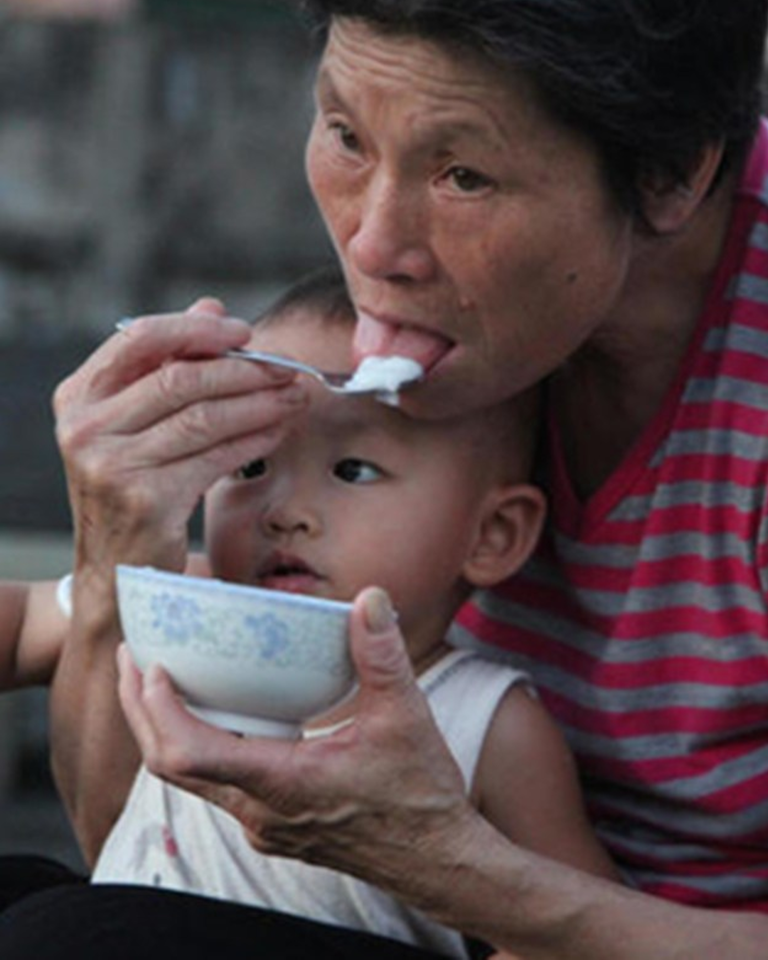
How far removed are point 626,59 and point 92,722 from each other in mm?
884

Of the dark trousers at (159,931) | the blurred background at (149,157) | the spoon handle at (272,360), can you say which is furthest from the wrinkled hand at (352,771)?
the blurred background at (149,157)

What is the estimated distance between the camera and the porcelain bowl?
2160mm

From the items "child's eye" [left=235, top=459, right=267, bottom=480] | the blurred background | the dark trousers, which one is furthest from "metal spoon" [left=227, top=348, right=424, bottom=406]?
the blurred background

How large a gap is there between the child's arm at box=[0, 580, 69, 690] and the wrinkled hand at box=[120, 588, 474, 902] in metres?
0.52

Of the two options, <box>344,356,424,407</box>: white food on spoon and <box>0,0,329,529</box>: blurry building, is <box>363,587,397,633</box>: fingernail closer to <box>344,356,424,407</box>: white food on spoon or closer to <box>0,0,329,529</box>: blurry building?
<box>344,356,424,407</box>: white food on spoon

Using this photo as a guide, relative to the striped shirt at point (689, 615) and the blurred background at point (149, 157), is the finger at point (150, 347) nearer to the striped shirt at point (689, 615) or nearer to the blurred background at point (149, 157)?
the striped shirt at point (689, 615)

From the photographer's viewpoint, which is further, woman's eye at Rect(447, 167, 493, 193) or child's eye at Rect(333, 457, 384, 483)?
child's eye at Rect(333, 457, 384, 483)

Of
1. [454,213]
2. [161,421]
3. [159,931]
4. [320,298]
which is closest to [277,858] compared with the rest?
[159,931]

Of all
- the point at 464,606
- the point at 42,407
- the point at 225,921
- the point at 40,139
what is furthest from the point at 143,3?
the point at 225,921

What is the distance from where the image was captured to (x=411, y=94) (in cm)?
239

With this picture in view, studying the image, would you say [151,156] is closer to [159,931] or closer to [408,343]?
[408,343]

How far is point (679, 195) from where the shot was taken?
8.31ft

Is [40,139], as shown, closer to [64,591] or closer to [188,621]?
[64,591]

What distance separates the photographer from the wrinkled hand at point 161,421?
8.16 ft
